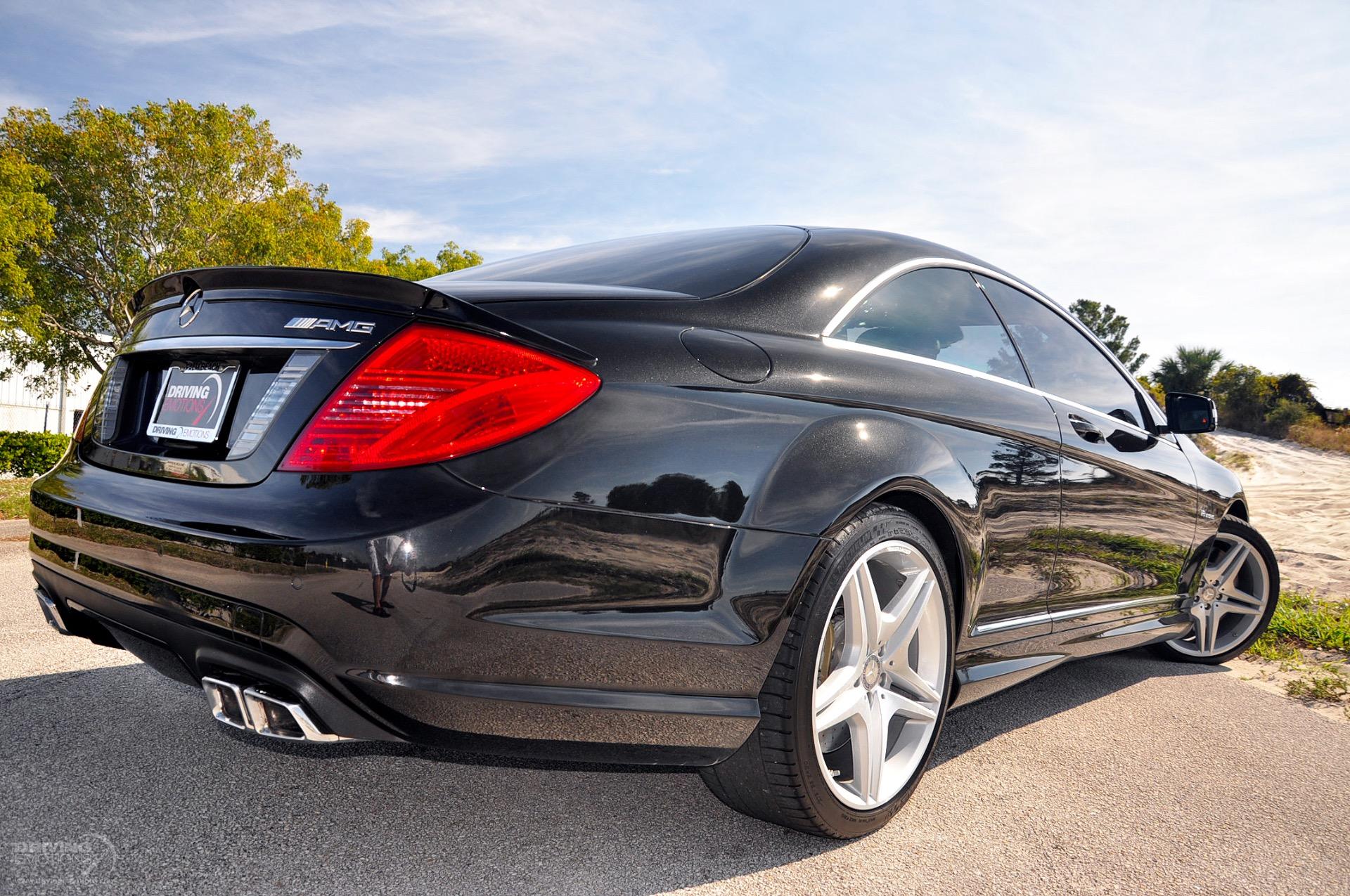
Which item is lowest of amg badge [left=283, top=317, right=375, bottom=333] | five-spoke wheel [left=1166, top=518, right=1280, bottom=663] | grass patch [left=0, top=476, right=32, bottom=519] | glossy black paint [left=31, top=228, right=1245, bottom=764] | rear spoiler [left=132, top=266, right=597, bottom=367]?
grass patch [left=0, top=476, right=32, bottom=519]

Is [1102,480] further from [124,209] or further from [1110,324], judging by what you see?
[1110,324]

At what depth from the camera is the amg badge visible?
1812mm

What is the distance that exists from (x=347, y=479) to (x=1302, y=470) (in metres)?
31.2

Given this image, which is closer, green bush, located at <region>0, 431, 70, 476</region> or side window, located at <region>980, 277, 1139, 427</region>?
side window, located at <region>980, 277, 1139, 427</region>

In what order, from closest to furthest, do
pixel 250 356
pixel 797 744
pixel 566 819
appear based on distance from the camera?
pixel 250 356 < pixel 797 744 < pixel 566 819

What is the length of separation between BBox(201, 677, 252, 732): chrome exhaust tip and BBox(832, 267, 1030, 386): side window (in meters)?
1.57

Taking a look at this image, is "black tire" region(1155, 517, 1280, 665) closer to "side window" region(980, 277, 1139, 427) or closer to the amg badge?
"side window" region(980, 277, 1139, 427)

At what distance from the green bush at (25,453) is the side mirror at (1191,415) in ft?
55.4

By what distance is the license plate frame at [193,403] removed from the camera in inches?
76.9

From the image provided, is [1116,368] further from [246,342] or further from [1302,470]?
[1302,470]

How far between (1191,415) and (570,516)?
3.28 meters

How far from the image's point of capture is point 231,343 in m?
1.99

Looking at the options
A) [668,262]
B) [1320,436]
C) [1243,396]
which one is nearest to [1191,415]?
[668,262]

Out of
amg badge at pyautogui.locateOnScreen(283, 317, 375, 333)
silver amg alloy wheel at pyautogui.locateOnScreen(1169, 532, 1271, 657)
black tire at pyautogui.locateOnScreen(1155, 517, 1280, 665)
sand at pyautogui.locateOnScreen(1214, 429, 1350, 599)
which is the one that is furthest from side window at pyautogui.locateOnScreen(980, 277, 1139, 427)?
sand at pyautogui.locateOnScreen(1214, 429, 1350, 599)
